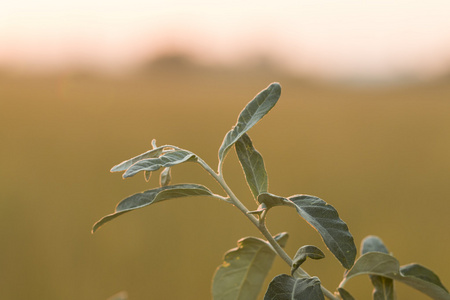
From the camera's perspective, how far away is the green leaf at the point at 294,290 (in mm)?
428

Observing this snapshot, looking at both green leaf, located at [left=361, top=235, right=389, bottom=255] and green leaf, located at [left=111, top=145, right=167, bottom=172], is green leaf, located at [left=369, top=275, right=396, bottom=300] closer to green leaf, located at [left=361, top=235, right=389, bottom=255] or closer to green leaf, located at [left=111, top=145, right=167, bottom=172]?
green leaf, located at [left=361, top=235, right=389, bottom=255]

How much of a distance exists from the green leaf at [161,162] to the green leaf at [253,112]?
49 mm

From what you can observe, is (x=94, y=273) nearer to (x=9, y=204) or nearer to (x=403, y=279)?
A: (x=9, y=204)

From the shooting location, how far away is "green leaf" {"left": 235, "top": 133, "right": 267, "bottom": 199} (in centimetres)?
54

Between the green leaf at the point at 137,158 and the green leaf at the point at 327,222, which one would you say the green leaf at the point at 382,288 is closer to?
the green leaf at the point at 327,222

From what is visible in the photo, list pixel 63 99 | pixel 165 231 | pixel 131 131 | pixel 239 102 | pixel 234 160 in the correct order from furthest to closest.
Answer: pixel 239 102 → pixel 63 99 → pixel 131 131 → pixel 234 160 → pixel 165 231

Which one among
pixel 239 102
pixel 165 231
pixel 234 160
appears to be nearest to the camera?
pixel 165 231

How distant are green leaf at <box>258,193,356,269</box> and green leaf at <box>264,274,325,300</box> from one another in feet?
0.10

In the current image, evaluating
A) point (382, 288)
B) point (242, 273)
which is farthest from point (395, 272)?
point (242, 273)

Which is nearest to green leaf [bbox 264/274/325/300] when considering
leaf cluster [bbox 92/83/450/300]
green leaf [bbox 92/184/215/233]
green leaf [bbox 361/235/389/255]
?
leaf cluster [bbox 92/83/450/300]

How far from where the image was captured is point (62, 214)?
4.32m

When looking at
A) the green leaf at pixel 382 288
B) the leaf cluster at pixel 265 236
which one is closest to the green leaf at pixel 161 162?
the leaf cluster at pixel 265 236

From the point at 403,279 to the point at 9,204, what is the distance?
14.0ft

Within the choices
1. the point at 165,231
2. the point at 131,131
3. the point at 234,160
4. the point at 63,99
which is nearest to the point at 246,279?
the point at 165,231
